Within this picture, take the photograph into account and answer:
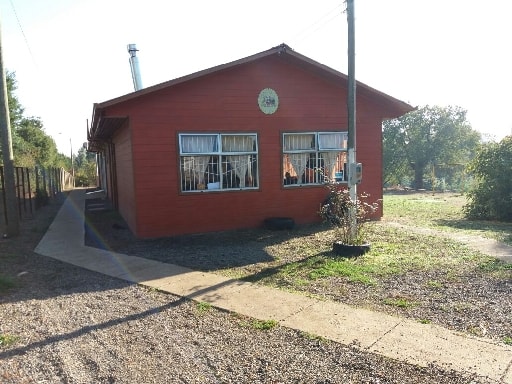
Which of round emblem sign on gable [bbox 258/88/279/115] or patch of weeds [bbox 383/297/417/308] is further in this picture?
round emblem sign on gable [bbox 258/88/279/115]

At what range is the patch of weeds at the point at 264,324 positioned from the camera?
421 centimetres

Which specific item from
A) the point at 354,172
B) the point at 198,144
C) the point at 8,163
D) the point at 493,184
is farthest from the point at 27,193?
the point at 493,184

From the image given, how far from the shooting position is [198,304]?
4996 millimetres

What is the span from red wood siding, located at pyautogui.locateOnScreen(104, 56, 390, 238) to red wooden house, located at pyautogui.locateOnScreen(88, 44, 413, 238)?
0.02 m

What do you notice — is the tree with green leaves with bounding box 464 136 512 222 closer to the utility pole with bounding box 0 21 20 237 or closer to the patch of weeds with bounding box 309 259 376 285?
the patch of weeds with bounding box 309 259 376 285

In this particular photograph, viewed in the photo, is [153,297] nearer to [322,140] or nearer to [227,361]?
[227,361]

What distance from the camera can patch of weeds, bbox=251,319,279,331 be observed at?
421 centimetres

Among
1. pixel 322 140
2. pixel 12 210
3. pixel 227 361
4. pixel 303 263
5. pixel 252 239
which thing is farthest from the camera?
pixel 322 140

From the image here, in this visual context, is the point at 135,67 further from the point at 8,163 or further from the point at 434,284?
the point at 434,284

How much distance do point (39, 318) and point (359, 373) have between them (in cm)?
355

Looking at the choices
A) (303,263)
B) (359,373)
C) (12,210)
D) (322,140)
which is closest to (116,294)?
(303,263)

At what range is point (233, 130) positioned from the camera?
1012 centimetres

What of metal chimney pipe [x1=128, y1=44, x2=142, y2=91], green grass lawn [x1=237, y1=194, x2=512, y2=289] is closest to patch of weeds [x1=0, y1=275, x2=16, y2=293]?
green grass lawn [x1=237, y1=194, x2=512, y2=289]

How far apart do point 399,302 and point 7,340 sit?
417 cm
